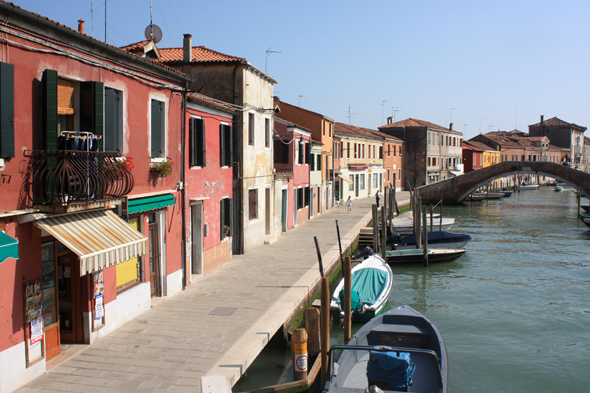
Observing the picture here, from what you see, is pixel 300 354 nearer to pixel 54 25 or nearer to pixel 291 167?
pixel 54 25

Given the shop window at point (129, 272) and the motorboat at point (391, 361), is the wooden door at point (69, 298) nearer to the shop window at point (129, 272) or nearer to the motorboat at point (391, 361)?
the shop window at point (129, 272)

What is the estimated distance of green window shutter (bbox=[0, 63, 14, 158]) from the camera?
6574mm

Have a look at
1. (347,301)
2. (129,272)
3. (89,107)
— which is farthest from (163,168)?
(347,301)

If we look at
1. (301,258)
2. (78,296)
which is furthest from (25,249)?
(301,258)

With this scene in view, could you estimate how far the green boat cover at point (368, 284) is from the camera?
1372 centimetres

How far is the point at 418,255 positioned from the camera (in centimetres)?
2066

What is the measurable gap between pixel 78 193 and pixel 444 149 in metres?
55.7

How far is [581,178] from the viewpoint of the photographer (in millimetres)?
43281

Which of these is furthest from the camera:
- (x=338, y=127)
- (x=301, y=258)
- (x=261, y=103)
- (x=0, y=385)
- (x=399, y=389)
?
(x=338, y=127)

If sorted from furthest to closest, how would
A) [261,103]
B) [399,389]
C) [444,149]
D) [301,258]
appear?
[444,149] → [261,103] → [301,258] → [399,389]

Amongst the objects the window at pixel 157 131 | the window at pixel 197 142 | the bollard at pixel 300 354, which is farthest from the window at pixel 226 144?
the bollard at pixel 300 354

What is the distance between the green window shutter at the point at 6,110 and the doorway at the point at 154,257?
4468 millimetres

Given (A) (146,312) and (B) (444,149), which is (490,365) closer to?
(A) (146,312)

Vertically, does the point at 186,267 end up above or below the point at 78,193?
below
